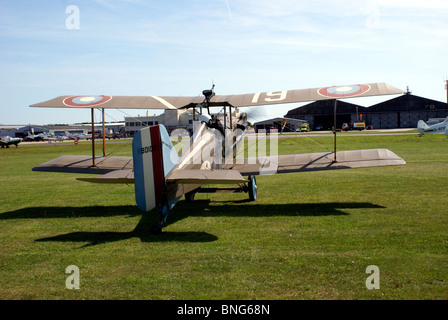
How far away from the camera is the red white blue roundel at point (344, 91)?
8.46m

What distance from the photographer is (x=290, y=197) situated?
32.2ft

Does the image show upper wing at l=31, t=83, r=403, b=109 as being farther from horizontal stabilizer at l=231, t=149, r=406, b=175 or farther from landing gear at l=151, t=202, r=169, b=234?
landing gear at l=151, t=202, r=169, b=234

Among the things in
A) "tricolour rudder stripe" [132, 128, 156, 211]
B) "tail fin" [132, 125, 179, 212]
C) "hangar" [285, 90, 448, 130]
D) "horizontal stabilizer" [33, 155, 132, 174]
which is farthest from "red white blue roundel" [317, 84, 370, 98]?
"hangar" [285, 90, 448, 130]

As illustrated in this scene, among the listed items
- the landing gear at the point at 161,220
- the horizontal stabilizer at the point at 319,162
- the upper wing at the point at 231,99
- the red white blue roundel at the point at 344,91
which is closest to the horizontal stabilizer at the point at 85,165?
the upper wing at the point at 231,99

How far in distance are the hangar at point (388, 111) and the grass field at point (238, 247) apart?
63256 mm

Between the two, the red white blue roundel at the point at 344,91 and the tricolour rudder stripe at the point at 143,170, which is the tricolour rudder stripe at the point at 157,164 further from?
the red white blue roundel at the point at 344,91

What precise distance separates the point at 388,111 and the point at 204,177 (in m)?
74.7

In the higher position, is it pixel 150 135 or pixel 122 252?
pixel 150 135

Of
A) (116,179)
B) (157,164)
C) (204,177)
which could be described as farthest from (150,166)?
(204,177)

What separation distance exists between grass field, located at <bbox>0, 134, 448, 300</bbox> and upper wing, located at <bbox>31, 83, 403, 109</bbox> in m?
2.59
